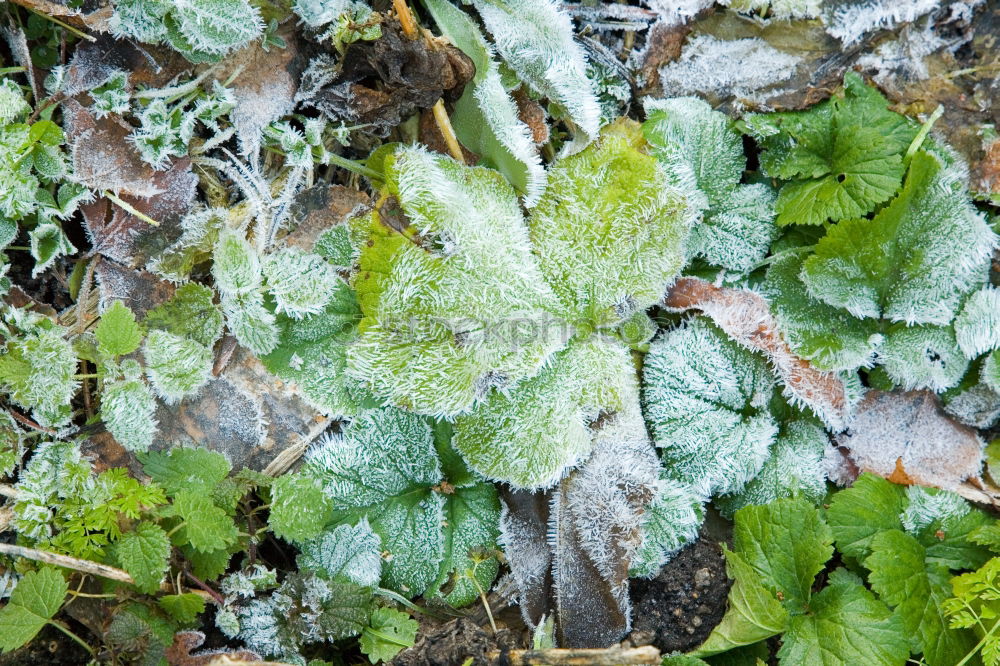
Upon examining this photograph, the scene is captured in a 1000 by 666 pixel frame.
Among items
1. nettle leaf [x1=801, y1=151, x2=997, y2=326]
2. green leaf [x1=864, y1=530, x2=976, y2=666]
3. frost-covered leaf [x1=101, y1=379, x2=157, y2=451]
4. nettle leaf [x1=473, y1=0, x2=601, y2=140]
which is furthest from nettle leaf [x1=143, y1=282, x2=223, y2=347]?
green leaf [x1=864, y1=530, x2=976, y2=666]

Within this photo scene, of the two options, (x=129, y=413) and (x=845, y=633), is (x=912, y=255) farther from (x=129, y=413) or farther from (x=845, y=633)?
(x=129, y=413)

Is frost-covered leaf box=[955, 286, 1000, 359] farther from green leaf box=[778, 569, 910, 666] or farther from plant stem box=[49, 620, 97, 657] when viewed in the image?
plant stem box=[49, 620, 97, 657]

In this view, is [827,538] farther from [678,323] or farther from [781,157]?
[781,157]

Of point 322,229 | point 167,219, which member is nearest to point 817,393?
point 322,229

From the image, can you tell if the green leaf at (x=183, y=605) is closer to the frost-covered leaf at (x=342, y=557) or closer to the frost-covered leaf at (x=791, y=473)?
the frost-covered leaf at (x=342, y=557)

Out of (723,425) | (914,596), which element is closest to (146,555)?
(723,425)
